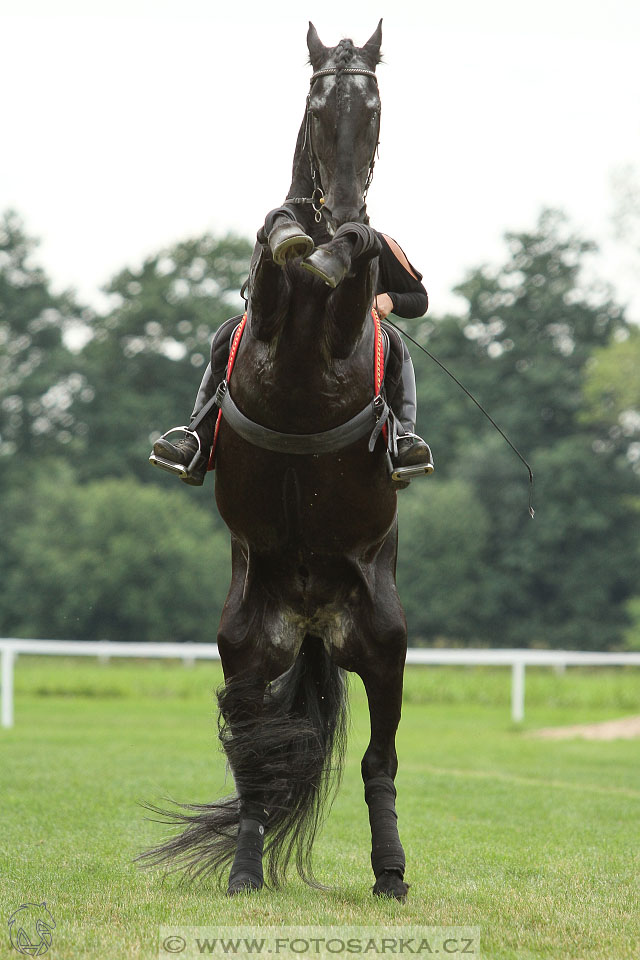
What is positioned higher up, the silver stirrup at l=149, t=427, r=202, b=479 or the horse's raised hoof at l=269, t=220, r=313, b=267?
the horse's raised hoof at l=269, t=220, r=313, b=267

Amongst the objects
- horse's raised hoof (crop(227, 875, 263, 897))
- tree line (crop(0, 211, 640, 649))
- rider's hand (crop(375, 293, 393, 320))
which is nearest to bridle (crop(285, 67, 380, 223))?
rider's hand (crop(375, 293, 393, 320))

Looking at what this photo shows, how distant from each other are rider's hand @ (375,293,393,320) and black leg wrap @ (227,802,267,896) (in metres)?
2.55

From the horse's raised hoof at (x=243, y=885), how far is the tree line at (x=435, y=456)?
115ft

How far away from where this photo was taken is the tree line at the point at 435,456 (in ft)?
140

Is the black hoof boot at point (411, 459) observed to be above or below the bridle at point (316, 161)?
below

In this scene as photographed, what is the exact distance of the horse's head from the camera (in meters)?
4.93

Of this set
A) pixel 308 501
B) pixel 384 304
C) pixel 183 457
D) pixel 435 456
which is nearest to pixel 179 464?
pixel 183 457

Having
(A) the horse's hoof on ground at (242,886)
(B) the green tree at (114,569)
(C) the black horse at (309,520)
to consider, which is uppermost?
(B) the green tree at (114,569)

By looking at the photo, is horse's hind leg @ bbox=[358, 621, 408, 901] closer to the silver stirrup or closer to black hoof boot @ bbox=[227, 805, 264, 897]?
black hoof boot @ bbox=[227, 805, 264, 897]

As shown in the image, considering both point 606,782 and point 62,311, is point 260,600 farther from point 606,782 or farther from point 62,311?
point 62,311

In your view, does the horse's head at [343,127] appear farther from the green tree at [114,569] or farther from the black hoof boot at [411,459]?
the green tree at [114,569]

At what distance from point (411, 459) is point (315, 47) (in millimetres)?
1878

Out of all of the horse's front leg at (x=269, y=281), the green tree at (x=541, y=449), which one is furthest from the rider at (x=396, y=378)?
the green tree at (x=541, y=449)

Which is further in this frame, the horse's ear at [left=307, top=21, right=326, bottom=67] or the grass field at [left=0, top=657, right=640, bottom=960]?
the horse's ear at [left=307, top=21, right=326, bottom=67]
